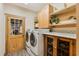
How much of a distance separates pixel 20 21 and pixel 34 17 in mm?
203

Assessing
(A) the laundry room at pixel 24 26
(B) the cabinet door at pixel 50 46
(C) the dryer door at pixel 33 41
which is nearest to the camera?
(A) the laundry room at pixel 24 26

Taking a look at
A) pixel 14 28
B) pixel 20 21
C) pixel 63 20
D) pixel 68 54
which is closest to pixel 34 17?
pixel 20 21

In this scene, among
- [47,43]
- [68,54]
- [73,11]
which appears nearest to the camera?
[68,54]

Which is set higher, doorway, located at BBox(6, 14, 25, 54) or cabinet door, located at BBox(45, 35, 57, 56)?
doorway, located at BBox(6, 14, 25, 54)

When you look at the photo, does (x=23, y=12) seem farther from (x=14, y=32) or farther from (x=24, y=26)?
(x=14, y=32)

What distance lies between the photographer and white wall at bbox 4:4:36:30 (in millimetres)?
1344

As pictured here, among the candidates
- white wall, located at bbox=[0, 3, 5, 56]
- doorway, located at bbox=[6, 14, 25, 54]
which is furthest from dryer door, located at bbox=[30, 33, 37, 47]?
white wall, located at bbox=[0, 3, 5, 56]

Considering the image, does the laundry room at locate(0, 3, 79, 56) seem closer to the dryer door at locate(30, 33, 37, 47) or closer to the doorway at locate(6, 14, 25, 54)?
the doorway at locate(6, 14, 25, 54)

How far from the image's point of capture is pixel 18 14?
55.2 inches

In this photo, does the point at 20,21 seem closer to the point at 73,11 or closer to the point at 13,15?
the point at 13,15

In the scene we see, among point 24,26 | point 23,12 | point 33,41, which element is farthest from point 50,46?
point 23,12

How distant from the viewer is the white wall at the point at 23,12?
134 cm

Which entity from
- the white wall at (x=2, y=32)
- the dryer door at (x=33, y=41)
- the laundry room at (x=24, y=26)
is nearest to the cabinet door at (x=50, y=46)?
the laundry room at (x=24, y=26)

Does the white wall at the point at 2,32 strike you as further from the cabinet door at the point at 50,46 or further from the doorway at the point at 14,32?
the cabinet door at the point at 50,46
